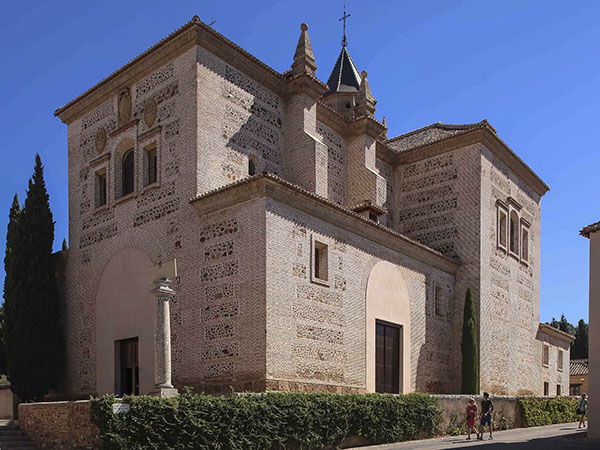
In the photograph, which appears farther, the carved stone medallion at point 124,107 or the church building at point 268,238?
the carved stone medallion at point 124,107

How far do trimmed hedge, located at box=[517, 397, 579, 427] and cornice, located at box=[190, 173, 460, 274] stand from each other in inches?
300

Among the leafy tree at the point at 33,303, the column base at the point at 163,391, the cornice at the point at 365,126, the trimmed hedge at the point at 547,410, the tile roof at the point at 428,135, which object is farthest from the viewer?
the tile roof at the point at 428,135

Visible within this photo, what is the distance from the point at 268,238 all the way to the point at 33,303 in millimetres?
9777

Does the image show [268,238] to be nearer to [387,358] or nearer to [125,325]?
[125,325]

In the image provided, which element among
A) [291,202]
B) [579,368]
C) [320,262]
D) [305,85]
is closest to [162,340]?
[291,202]

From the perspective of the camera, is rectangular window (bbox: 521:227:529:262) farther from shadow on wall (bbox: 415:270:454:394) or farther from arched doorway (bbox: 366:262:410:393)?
arched doorway (bbox: 366:262:410:393)

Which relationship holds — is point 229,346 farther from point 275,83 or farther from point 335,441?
point 275,83

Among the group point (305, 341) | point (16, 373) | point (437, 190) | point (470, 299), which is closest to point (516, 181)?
point (437, 190)

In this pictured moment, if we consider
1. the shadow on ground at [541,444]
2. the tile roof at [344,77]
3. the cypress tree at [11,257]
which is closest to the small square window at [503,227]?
the shadow on ground at [541,444]

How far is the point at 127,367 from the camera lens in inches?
746

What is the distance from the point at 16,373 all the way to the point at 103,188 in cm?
666

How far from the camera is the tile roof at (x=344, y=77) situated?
115ft

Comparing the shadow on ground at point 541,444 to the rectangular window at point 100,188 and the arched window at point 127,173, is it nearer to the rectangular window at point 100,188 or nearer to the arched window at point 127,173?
the arched window at point 127,173

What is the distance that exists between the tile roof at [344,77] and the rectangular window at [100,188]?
1698 cm
